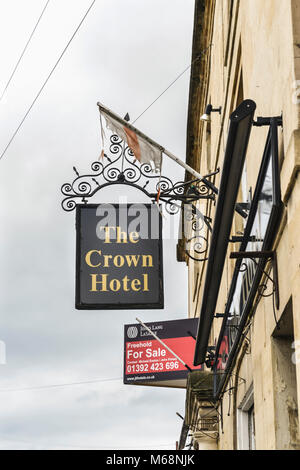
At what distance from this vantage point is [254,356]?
9.13 metres

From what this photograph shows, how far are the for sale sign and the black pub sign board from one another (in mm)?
7434

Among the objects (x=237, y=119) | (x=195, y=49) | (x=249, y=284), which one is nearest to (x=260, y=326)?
(x=249, y=284)

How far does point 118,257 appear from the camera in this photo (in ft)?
37.8

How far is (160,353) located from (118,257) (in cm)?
868

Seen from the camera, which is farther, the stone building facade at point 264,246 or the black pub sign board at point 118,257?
the black pub sign board at point 118,257

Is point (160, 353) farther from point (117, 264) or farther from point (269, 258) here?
point (269, 258)

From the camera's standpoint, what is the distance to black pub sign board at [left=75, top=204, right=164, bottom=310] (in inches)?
446

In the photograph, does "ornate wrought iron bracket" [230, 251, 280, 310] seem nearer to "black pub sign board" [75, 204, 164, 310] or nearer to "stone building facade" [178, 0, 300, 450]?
"stone building facade" [178, 0, 300, 450]

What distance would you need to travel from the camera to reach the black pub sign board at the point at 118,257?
11328 mm

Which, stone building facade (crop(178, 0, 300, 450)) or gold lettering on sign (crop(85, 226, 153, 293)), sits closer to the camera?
stone building facade (crop(178, 0, 300, 450))

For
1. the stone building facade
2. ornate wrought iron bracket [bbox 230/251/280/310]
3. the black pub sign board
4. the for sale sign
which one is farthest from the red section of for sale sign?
ornate wrought iron bracket [bbox 230/251/280/310]

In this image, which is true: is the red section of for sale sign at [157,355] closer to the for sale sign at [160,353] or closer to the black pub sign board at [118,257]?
the for sale sign at [160,353]

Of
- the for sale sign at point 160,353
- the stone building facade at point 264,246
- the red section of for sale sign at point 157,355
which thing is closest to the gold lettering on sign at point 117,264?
the stone building facade at point 264,246

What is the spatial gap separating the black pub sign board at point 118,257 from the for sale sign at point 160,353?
24.4ft
